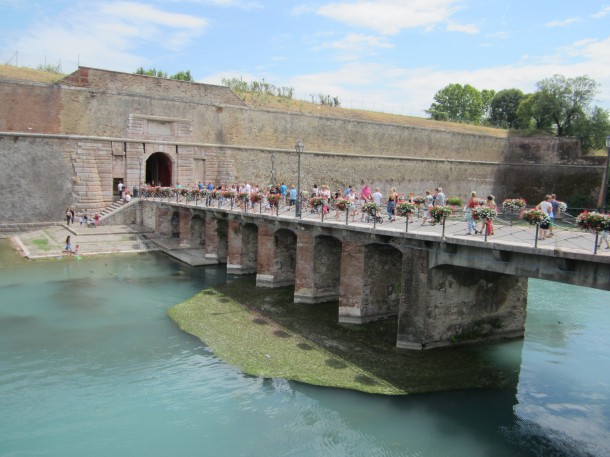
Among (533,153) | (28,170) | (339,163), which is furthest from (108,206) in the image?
(533,153)

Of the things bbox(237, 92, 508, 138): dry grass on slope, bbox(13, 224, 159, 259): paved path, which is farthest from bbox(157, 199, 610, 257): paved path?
bbox(237, 92, 508, 138): dry grass on slope

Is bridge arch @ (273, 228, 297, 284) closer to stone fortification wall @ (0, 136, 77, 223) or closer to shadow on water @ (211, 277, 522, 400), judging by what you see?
shadow on water @ (211, 277, 522, 400)

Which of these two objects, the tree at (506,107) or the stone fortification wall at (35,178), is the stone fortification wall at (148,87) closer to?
the stone fortification wall at (35,178)

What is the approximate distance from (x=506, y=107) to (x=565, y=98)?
14.9 m

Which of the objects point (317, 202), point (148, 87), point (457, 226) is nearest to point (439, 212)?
point (457, 226)

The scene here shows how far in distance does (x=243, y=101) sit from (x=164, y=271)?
678 inches

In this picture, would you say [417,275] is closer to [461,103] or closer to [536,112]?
[536,112]

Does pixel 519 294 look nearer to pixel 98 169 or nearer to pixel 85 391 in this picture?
pixel 85 391

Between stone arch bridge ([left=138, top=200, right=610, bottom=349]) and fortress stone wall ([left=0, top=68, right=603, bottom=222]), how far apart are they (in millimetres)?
13883

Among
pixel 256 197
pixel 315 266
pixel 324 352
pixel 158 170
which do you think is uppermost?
pixel 158 170

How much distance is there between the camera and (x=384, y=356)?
11.5 meters

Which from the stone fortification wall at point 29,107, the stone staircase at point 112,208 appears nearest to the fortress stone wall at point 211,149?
the stone fortification wall at point 29,107

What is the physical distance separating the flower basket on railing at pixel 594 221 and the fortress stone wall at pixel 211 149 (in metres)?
25.0

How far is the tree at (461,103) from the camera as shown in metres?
69.1
